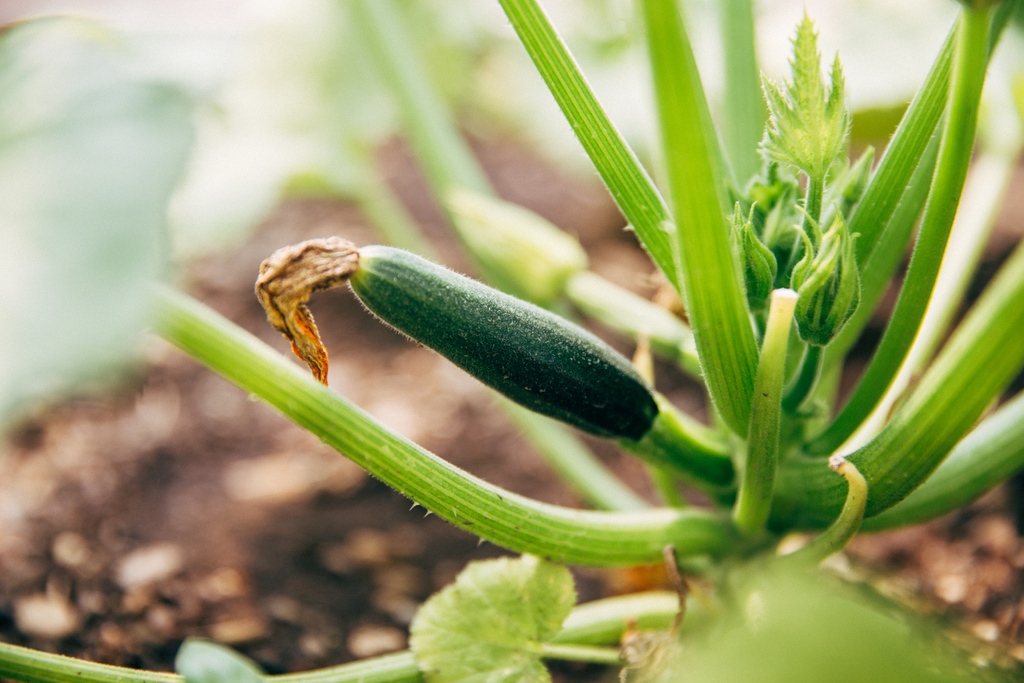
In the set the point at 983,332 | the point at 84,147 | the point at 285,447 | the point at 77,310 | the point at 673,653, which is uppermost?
the point at 285,447

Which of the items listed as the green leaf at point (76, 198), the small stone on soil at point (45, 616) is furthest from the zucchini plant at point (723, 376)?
the small stone on soil at point (45, 616)

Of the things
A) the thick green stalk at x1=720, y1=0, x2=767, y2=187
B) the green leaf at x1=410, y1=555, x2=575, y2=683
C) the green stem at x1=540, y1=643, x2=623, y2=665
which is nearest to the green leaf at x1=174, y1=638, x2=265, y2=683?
the green leaf at x1=410, y1=555, x2=575, y2=683

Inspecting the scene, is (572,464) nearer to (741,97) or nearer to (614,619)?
(614,619)

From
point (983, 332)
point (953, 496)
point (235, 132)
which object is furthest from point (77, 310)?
point (235, 132)

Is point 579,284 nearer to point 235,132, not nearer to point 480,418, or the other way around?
point 480,418

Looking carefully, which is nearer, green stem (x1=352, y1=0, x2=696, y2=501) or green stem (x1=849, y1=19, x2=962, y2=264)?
green stem (x1=849, y1=19, x2=962, y2=264)

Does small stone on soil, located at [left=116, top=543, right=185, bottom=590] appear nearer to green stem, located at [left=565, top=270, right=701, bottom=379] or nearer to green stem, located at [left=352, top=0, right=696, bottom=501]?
green stem, located at [left=352, top=0, right=696, bottom=501]

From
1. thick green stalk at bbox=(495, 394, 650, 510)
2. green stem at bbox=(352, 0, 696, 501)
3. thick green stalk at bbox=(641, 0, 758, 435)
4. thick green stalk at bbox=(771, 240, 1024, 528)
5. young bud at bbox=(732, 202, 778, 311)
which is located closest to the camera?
thick green stalk at bbox=(641, 0, 758, 435)

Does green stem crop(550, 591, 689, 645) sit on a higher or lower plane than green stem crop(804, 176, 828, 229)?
lower
